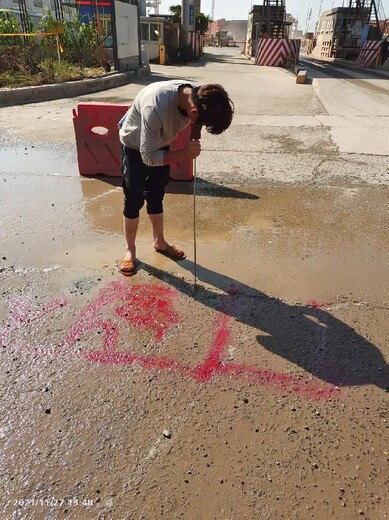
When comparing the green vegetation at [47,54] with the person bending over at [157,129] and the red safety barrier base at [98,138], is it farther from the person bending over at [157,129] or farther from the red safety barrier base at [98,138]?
the person bending over at [157,129]

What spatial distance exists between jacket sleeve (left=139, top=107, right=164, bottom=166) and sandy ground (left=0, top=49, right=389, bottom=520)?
100 centimetres

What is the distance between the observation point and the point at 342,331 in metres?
2.75

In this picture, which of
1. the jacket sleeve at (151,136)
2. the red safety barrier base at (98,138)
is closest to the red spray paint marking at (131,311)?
the jacket sleeve at (151,136)

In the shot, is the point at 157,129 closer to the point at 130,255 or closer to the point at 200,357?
the point at 130,255

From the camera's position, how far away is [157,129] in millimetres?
2676

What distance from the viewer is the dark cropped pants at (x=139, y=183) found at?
10.2ft

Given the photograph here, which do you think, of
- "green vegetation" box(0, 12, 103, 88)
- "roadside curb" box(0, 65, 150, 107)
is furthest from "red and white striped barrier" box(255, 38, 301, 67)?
"roadside curb" box(0, 65, 150, 107)

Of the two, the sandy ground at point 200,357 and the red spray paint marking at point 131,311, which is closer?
the sandy ground at point 200,357

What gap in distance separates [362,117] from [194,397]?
8.91 meters

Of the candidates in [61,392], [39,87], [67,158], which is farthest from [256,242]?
[39,87]

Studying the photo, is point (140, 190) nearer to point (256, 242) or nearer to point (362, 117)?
point (256, 242)

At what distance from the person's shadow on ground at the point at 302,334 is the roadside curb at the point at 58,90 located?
938 centimetres

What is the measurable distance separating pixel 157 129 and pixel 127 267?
45.3 inches

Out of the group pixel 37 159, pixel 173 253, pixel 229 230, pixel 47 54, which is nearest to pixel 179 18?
pixel 47 54
